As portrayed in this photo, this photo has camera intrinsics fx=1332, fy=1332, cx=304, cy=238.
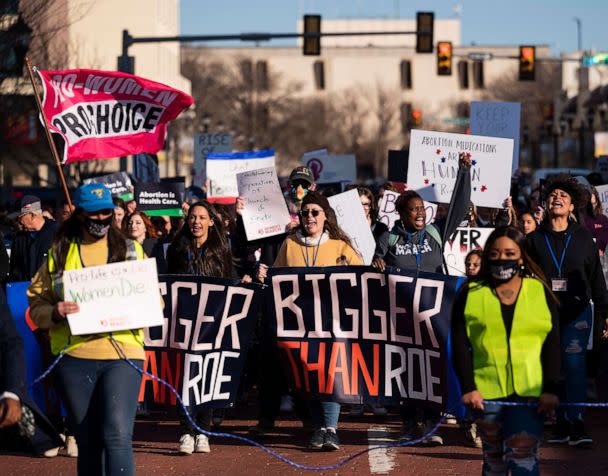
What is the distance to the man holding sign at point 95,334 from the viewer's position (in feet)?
21.4

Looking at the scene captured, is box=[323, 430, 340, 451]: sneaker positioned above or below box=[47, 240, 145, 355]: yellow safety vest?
below

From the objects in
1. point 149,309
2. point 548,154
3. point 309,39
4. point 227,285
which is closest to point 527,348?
point 149,309

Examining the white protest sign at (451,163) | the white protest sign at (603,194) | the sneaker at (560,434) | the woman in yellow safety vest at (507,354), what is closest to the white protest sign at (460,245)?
the white protest sign at (451,163)

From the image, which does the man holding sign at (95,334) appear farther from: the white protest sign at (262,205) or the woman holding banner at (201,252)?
the white protest sign at (262,205)

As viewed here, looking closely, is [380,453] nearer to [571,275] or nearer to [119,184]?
[571,275]

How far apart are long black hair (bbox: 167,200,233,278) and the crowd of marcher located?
1 cm

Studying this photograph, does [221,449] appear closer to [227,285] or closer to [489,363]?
[227,285]

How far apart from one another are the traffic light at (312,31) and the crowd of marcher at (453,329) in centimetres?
1830

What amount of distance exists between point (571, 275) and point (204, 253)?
2.61 m

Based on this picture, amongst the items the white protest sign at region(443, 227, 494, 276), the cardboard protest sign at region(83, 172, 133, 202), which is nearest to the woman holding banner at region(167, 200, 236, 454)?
the white protest sign at region(443, 227, 494, 276)

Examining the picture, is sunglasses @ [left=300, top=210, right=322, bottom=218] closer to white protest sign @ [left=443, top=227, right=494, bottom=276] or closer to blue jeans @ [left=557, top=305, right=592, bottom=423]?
blue jeans @ [left=557, top=305, right=592, bottom=423]

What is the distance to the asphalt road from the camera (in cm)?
873

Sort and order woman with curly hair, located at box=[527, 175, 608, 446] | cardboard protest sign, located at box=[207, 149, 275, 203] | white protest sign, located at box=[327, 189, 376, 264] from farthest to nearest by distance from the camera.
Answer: cardboard protest sign, located at box=[207, 149, 275, 203] < white protest sign, located at box=[327, 189, 376, 264] < woman with curly hair, located at box=[527, 175, 608, 446]

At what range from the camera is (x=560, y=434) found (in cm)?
973
